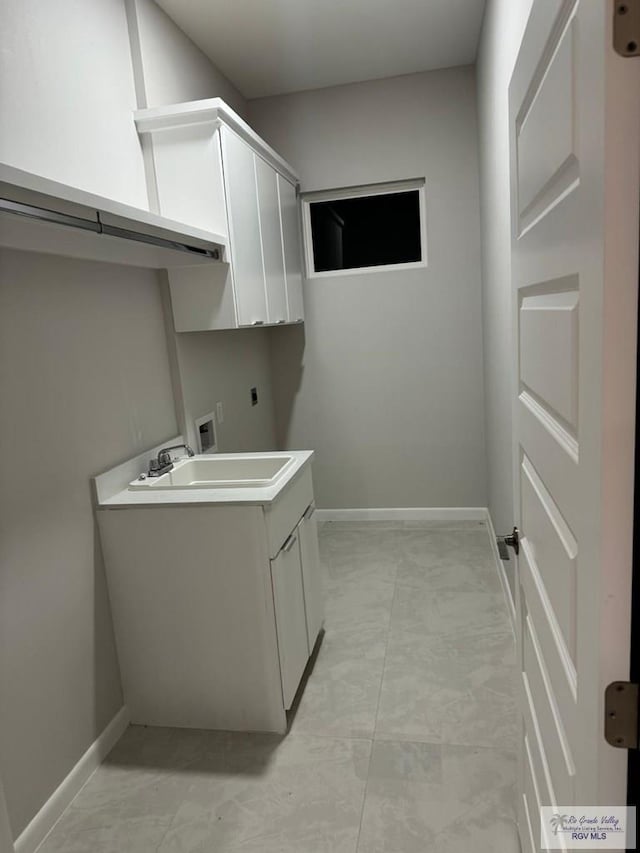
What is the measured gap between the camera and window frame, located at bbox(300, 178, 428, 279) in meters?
3.81

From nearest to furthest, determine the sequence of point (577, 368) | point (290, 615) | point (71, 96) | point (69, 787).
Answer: point (577, 368)
point (69, 787)
point (71, 96)
point (290, 615)

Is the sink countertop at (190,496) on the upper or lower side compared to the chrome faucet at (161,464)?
lower

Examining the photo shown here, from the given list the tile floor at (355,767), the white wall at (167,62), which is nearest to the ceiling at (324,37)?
the white wall at (167,62)

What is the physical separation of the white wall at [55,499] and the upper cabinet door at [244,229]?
1.77 ft

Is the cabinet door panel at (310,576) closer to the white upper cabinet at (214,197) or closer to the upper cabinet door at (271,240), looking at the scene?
the white upper cabinet at (214,197)

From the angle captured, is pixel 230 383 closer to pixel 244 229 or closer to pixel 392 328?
pixel 244 229

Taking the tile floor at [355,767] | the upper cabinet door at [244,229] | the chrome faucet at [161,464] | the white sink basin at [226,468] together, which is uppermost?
the upper cabinet door at [244,229]

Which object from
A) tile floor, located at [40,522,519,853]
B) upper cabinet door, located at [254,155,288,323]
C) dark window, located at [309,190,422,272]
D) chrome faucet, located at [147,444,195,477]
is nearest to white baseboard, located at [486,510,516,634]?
tile floor, located at [40,522,519,853]

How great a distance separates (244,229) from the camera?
2787 millimetres

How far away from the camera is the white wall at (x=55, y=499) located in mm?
1684

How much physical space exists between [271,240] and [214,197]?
0.72 metres

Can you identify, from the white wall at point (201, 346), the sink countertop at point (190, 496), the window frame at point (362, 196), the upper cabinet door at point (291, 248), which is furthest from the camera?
the window frame at point (362, 196)

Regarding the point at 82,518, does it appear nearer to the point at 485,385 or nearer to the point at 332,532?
the point at 332,532

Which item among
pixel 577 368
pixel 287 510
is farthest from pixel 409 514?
pixel 577 368
